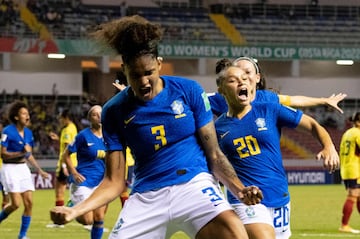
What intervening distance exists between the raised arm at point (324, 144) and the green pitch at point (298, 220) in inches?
325

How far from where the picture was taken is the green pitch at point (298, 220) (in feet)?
55.0

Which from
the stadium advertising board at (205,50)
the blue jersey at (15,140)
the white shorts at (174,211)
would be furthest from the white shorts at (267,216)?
the stadium advertising board at (205,50)

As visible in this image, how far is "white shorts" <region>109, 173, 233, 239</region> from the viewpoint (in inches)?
255

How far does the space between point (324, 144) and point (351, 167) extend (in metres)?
11.2

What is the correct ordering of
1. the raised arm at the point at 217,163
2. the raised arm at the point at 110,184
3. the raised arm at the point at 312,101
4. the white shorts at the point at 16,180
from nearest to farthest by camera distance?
the raised arm at the point at 217,163 → the raised arm at the point at 110,184 → the raised arm at the point at 312,101 → the white shorts at the point at 16,180

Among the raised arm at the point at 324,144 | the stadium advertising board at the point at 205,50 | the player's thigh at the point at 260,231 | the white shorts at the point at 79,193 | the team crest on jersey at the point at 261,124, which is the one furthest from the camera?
the stadium advertising board at the point at 205,50

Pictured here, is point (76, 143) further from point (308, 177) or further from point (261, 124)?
point (308, 177)

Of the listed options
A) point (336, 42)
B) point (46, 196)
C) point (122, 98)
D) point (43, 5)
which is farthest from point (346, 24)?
point (122, 98)

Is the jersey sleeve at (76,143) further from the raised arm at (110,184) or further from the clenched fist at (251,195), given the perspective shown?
the clenched fist at (251,195)

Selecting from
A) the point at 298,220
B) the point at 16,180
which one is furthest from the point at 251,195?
the point at 298,220

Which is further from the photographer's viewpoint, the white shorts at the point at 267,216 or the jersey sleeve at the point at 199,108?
the white shorts at the point at 267,216

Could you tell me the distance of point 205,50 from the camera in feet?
148

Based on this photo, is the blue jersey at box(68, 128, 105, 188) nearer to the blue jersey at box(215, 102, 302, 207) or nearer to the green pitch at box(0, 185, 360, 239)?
the green pitch at box(0, 185, 360, 239)

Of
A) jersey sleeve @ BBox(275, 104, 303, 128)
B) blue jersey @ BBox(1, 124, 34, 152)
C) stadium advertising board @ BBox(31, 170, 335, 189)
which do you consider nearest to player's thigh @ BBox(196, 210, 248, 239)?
jersey sleeve @ BBox(275, 104, 303, 128)
